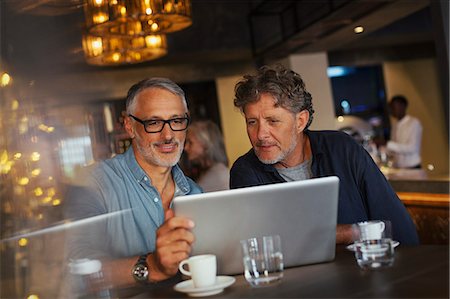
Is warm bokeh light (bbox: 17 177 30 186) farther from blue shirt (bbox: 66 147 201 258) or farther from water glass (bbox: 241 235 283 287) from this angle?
water glass (bbox: 241 235 283 287)

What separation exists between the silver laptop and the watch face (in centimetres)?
35

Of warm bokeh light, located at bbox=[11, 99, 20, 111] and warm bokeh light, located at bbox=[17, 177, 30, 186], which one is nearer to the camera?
warm bokeh light, located at bbox=[17, 177, 30, 186]

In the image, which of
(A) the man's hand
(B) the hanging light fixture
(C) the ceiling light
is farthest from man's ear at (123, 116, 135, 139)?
(B) the hanging light fixture

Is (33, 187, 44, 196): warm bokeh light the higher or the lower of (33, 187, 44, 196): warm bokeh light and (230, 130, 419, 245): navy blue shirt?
the higher

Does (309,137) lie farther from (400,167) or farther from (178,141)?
(400,167)

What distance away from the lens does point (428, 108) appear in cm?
1186

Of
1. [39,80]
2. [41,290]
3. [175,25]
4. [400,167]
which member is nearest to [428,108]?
[400,167]

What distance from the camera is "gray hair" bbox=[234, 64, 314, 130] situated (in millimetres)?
3123

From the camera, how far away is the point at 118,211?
10.2ft

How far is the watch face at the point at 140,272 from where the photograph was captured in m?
2.56

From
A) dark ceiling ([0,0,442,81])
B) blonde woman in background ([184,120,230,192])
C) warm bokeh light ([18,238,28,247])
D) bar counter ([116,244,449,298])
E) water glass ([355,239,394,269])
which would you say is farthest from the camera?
blonde woman in background ([184,120,230,192])

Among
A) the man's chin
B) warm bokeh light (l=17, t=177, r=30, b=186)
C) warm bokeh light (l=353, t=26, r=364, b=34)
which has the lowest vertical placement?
the man's chin

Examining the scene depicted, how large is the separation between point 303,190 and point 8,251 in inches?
51.5

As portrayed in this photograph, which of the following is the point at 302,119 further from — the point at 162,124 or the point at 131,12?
the point at 131,12
